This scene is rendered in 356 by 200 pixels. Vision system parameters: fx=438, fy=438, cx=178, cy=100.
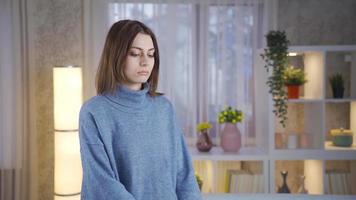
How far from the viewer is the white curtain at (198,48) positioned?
338 centimetres

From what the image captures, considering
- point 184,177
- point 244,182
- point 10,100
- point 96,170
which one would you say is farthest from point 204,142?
point 96,170

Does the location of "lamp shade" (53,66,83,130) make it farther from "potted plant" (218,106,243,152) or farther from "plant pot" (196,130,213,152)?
"potted plant" (218,106,243,152)

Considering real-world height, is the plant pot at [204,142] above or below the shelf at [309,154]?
above

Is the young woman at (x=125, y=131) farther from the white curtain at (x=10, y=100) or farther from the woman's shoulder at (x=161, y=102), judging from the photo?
the white curtain at (x=10, y=100)

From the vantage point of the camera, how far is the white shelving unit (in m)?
3.08

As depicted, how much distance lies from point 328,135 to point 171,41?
4.86 feet

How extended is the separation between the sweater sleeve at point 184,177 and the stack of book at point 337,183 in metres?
2.04

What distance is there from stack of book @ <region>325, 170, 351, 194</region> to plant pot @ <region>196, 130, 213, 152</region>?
89 cm

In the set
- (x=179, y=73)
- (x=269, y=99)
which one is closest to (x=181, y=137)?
(x=269, y=99)

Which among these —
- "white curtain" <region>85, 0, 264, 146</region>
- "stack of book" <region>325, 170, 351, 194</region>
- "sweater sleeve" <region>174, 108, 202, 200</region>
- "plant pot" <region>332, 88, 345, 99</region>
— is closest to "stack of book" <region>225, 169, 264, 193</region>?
"white curtain" <region>85, 0, 264, 146</region>

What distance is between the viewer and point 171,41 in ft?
11.1

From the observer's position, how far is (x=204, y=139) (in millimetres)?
3199

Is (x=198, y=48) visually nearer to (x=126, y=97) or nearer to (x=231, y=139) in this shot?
(x=231, y=139)

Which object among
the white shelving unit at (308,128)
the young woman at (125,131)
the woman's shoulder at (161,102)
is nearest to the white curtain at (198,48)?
the white shelving unit at (308,128)
